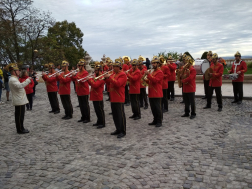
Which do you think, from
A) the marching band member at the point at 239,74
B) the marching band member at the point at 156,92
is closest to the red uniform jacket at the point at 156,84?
the marching band member at the point at 156,92

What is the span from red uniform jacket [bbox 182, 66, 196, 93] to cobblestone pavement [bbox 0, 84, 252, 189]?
991 millimetres

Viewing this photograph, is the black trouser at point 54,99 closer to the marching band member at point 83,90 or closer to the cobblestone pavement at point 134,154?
the cobblestone pavement at point 134,154

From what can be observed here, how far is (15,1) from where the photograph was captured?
1841 cm

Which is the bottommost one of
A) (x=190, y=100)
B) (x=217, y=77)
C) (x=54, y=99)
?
(x=190, y=100)

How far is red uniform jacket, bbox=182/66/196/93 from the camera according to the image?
808 cm

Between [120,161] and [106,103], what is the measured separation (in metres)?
7.03

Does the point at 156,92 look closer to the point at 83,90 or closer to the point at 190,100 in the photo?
the point at 190,100

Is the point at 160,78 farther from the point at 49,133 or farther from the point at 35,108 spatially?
the point at 35,108

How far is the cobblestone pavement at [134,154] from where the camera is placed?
13.6 ft

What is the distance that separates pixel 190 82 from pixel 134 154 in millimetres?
3927

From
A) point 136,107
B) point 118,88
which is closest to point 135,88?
point 136,107

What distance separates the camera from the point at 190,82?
8203 millimetres

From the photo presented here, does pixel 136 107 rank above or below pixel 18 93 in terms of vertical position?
below

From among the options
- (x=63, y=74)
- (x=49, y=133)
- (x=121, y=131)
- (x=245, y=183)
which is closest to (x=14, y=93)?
(x=49, y=133)
